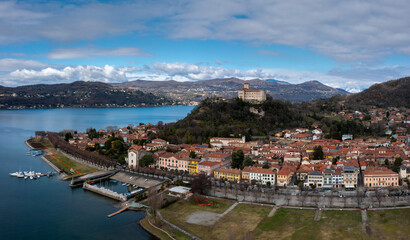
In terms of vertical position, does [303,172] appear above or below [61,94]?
below

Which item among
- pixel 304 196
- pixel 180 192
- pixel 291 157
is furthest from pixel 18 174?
pixel 291 157

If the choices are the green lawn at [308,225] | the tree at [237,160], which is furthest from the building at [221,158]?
the green lawn at [308,225]

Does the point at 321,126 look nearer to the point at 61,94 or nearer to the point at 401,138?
the point at 401,138

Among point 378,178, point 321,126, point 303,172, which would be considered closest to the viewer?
point 378,178

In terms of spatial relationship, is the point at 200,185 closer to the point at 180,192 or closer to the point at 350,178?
the point at 180,192

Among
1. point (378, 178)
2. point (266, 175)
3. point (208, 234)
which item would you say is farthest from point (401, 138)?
point (208, 234)

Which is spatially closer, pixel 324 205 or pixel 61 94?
pixel 324 205
